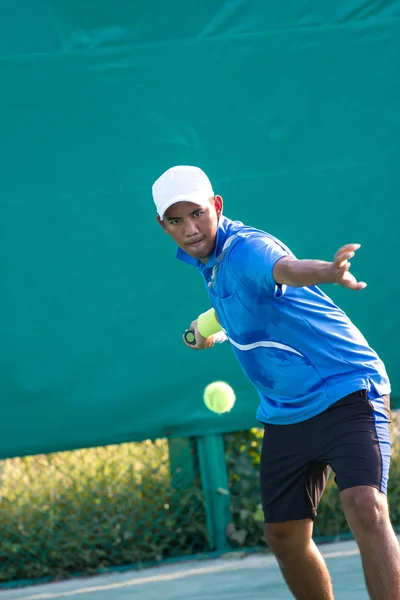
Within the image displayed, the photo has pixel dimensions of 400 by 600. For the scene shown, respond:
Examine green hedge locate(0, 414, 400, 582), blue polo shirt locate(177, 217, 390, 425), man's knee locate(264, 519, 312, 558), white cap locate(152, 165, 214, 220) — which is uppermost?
white cap locate(152, 165, 214, 220)

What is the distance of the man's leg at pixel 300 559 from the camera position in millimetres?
2615

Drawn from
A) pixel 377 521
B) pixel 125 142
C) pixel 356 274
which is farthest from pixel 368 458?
pixel 125 142

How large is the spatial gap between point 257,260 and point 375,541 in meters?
0.72

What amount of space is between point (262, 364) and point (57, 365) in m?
1.52

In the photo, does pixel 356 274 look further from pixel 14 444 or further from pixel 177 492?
pixel 14 444

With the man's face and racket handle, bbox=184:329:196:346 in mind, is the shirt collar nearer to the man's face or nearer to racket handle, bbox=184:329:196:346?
the man's face

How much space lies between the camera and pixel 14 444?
386 centimetres

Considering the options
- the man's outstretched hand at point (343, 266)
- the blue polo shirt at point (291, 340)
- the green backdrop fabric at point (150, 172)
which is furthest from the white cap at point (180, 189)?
the green backdrop fabric at point (150, 172)

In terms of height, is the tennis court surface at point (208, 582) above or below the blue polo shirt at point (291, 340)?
below

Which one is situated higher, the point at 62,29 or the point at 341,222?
the point at 62,29

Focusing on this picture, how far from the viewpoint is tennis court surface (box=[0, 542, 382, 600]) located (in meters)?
3.44

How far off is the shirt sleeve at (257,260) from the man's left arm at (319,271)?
1.4 inches

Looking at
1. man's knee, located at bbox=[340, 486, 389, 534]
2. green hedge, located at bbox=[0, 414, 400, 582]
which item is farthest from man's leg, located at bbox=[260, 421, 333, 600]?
green hedge, located at bbox=[0, 414, 400, 582]

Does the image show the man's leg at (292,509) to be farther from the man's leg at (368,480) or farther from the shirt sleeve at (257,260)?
the shirt sleeve at (257,260)
